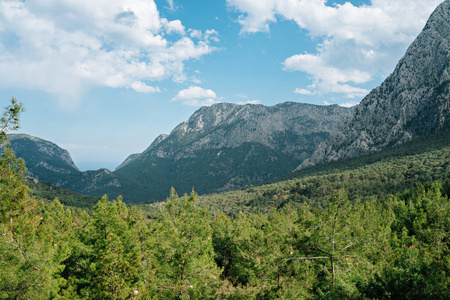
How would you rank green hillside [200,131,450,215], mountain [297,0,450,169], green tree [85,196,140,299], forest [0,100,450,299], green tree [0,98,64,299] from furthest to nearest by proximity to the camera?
mountain [297,0,450,169], green hillside [200,131,450,215], green tree [85,196,140,299], green tree [0,98,64,299], forest [0,100,450,299]

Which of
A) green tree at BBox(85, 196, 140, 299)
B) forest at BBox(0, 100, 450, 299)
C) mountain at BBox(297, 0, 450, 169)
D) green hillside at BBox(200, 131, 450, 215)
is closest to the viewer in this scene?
forest at BBox(0, 100, 450, 299)

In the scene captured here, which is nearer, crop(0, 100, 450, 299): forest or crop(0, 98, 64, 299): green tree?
crop(0, 100, 450, 299): forest

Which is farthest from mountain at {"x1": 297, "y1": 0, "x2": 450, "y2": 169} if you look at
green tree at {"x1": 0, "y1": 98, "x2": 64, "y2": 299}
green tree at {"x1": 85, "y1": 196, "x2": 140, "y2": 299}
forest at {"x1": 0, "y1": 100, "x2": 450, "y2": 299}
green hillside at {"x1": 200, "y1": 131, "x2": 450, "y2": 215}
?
green tree at {"x1": 0, "y1": 98, "x2": 64, "y2": 299}

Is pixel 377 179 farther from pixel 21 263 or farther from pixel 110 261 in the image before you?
pixel 21 263

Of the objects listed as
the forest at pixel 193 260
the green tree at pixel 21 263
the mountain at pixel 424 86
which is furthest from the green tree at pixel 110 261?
the mountain at pixel 424 86

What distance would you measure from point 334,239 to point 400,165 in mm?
149402

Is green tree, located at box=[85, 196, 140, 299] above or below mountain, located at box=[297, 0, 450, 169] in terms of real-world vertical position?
below

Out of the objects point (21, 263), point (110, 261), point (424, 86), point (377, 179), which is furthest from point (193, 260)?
point (424, 86)

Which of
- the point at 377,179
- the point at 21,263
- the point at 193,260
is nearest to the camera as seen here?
the point at 21,263

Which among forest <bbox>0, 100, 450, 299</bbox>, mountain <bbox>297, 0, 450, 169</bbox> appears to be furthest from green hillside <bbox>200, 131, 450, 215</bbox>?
forest <bbox>0, 100, 450, 299</bbox>

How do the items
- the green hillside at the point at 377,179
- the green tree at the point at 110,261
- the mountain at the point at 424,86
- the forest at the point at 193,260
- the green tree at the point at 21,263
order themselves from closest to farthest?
1. the forest at the point at 193,260
2. the green tree at the point at 21,263
3. the green tree at the point at 110,261
4. the green hillside at the point at 377,179
5. the mountain at the point at 424,86

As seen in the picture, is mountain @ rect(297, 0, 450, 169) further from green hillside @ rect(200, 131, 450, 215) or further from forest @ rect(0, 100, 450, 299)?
forest @ rect(0, 100, 450, 299)

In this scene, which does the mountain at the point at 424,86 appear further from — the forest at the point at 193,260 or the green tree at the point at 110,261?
the green tree at the point at 110,261

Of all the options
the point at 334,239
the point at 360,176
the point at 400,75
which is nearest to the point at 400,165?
the point at 360,176
